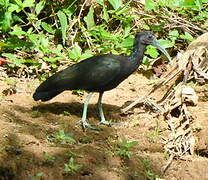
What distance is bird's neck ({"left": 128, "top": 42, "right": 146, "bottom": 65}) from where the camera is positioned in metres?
6.50

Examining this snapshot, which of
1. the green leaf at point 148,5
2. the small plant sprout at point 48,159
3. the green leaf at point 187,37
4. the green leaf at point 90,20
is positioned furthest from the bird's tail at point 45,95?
the green leaf at point 187,37

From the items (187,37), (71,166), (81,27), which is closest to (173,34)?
(187,37)

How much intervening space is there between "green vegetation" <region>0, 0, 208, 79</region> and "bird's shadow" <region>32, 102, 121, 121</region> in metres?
1.00

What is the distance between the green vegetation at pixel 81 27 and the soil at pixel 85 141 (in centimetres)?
64

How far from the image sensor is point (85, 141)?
5.66 meters

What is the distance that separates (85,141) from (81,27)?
324 cm

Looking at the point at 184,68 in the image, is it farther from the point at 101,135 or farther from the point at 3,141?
the point at 3,141

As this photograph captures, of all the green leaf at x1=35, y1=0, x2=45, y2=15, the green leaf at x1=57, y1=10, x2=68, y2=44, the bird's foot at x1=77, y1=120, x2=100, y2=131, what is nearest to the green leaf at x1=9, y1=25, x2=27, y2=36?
the green leaf at x1=35, y1=0, x2=45, y2=15

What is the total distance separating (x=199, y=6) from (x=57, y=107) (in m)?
3.26

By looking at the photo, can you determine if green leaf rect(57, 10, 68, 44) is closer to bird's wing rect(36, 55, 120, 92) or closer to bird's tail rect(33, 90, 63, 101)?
bird's wing rect(36, 55, 120, 92)

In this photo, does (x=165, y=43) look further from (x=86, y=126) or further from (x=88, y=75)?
(x=86, y=126)

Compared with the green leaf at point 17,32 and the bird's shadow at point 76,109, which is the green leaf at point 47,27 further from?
the bird's shadow at point 76,109

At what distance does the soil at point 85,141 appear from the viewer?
15.8 feet

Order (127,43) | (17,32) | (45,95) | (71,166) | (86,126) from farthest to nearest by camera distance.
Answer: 1. (127,43)
2. (17,32)
3. (45,95)
4. (86,126)
5. (71,166)
